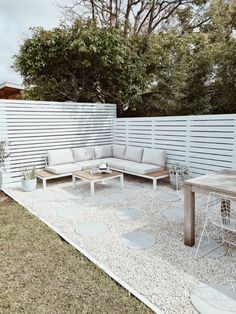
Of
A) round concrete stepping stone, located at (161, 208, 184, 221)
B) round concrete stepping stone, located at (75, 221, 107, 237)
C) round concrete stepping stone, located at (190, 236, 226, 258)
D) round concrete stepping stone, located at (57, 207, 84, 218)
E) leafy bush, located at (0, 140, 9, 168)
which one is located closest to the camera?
round concrete stepping stone, located at (190, 236, 226, 258)

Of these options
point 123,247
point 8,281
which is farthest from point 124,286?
point 8,281

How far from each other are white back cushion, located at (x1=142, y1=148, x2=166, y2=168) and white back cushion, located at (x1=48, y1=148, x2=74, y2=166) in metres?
2.11

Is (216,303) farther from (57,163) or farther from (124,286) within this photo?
(57,163)

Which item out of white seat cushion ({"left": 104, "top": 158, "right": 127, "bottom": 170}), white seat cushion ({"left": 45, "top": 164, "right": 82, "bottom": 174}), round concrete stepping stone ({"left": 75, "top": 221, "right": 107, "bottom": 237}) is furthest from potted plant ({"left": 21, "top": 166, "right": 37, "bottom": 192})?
round concrete stepping stone ({"left": 75, "top": 221, "right": 107, "bottom": 237})

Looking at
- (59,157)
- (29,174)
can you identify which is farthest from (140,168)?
(29,174)

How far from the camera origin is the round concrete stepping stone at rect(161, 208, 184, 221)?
13.4 feet

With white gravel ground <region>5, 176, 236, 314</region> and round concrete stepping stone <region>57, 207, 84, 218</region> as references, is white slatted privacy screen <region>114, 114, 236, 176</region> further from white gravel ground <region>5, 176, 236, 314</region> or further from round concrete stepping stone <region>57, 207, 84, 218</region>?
round concrete stepping stone <region>57, 207, 84, 218</region>

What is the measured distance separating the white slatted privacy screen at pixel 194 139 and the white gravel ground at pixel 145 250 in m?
1.29

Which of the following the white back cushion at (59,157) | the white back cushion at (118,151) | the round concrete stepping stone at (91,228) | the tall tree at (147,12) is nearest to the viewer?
the round concrete stepping stone at (91,228)

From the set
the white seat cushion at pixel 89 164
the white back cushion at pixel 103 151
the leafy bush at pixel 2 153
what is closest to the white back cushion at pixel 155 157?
the white seat cushion at pixel 89 164

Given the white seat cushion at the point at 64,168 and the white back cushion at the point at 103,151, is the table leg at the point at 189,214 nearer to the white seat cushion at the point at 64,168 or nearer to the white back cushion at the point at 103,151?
the white seat cushion at the point at 64,168

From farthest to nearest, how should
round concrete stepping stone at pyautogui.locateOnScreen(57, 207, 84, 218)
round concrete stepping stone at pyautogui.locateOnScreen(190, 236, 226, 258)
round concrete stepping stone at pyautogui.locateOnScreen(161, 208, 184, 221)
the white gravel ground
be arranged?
1. round concrete stepping stone at pyautogui.locateOnScreen(57, 207, 84, 218)
2. round concrete stepping stone at pyautogui.locateOnScreen(161, 208, 184, 221)
3. round concrete stepping stone at pyautogui.locateOnScreen(190, 236, 226, 258)
4. the white gravel ground

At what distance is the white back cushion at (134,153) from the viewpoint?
6.84 m

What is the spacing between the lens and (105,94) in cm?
883
